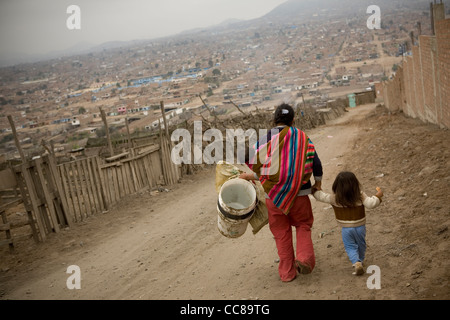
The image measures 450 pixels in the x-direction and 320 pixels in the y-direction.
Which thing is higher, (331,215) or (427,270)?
(427,270)

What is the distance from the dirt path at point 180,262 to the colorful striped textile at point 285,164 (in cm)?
87

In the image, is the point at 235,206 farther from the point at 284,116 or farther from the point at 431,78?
the point at 431,78

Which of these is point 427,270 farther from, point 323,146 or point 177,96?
point 177,96

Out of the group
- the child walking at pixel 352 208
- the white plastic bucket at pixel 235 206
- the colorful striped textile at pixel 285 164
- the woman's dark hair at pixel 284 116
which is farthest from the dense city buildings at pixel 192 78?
the child walking at pixel 352 208

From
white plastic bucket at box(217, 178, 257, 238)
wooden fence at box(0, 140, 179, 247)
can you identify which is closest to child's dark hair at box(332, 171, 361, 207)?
white plastic bucket at box(217, 178, 257, 238)

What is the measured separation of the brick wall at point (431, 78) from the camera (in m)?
9.31

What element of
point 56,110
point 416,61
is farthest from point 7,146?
point 416,61

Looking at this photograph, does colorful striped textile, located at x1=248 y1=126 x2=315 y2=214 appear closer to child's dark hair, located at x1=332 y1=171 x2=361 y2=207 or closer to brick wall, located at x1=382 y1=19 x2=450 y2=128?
child's dark hair, located at x1=332 y1=171 x2=361 y2=207

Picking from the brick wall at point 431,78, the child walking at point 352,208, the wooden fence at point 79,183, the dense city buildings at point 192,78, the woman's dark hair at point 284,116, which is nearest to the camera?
the child walking at point 352,208

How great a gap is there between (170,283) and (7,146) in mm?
23218

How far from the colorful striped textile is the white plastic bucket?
13.9 inches

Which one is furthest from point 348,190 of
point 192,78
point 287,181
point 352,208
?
point 192,78

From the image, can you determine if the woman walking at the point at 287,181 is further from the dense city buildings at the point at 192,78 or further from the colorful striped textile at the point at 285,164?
the dense city buildings at the point at 192,78
